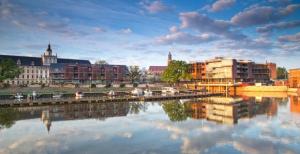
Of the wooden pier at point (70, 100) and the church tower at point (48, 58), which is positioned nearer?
the wooden pier at point (70, 100)

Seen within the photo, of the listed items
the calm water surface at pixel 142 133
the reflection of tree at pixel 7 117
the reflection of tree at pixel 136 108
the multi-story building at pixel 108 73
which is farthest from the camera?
the multi-story building at pixel 108 73

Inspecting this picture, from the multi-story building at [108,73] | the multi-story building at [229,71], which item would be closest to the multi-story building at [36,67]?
the multi-story building at [108,73]

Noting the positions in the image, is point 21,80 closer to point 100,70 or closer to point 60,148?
point 100,70

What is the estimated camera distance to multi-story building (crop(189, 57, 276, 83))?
129875 mm

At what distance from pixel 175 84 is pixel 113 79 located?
46924 millimetres

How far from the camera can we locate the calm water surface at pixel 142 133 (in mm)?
26516

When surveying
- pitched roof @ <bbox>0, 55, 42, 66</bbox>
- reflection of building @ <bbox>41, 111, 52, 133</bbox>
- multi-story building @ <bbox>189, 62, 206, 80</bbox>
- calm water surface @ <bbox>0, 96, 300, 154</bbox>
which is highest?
pitched roof @ <bbox>0, 55, 42, 66</bbox>

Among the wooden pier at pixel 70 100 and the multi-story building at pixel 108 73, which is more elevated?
the multi-story building at pixel 108 73

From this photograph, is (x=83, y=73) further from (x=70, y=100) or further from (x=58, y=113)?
(x=58, y=113)

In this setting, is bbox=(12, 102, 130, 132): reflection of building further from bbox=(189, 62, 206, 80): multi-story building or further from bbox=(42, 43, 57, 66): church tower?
bbox=(42, 43, 57, 66): church tower

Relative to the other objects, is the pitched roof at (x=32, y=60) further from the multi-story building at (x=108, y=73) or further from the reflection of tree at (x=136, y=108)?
the reflection of tree at (x=136, y=108)

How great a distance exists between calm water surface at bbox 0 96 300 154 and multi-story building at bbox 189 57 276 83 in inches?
3373

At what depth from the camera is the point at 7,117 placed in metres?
45.3

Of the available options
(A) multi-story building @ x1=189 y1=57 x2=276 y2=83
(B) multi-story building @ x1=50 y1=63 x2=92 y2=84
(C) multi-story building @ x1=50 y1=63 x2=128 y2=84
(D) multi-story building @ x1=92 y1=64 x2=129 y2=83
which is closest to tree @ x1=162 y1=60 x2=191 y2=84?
(A) multi-story building @ x1=189 y1=57 x2=276 y2=83
